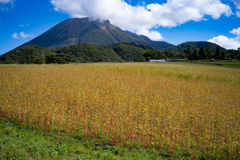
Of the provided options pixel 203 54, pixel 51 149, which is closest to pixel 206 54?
pixel 203 54

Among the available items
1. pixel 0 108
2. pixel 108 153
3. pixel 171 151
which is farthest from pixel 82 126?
pixel 0 108

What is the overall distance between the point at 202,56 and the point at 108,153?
3875 inches

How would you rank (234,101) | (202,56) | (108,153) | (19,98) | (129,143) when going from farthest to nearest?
1. (202,56)
2. (234,101)
3. (19,98)
4. (129,143)
5. (108,153)

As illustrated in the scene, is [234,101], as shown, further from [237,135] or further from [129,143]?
[129,143]

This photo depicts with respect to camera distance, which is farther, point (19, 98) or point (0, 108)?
point (19, 98)

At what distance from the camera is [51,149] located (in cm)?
383

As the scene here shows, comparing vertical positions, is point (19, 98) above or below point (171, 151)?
above

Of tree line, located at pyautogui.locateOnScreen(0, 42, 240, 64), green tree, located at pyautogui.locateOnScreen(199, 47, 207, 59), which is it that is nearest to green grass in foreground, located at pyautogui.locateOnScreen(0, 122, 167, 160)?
tree line, located at pyautogui.locateOnScreen(0, 42, 240, 64)

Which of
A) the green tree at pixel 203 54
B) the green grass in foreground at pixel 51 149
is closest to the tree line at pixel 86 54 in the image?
the green tree at pixel 203 54

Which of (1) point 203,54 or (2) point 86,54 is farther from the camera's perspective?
(2) point 86,54

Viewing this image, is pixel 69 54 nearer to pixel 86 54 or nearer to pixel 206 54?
pixel 86 54

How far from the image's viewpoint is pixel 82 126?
201 inches

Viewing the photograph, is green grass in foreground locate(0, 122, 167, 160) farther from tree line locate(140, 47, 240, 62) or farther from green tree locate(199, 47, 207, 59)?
green tree locate(199, 47, 207, 59)

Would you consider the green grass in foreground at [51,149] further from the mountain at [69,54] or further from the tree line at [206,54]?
the tree line at [206,54]
